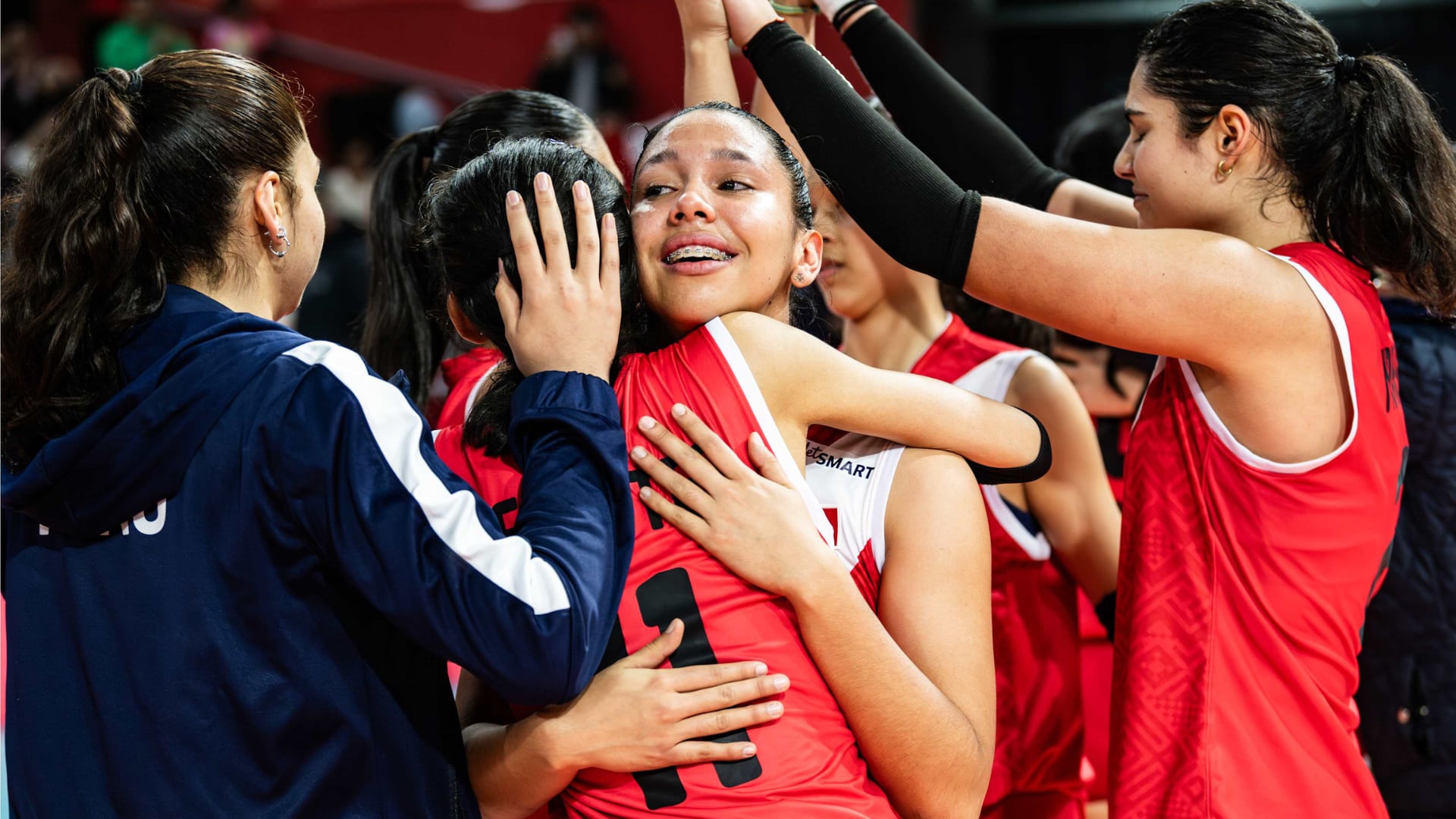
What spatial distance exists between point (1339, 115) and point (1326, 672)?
34.8 inches

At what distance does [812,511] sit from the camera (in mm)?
1775

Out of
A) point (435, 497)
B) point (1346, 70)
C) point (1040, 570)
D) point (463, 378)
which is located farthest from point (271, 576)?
point (1346, 70)

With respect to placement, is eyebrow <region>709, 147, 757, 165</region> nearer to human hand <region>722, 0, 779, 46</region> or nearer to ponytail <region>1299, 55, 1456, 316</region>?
human hand <region>722, 0, 779, 46</region>

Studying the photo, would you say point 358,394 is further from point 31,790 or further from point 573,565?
point 31,790

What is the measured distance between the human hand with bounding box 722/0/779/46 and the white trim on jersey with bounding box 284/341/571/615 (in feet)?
3.67

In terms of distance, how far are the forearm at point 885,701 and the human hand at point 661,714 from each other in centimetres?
9

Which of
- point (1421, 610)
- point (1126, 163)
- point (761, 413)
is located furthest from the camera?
point (1421, 610)

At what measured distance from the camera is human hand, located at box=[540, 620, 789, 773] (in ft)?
5.25

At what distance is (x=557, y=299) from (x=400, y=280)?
1051 millimetres

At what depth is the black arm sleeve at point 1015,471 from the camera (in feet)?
6.04

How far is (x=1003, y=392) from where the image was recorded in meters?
2.58

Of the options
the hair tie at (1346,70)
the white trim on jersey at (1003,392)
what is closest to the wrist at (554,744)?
the white trim on jersey at (1003,392)

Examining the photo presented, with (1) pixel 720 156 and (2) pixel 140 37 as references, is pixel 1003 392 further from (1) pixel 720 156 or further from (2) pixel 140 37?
(2) pixel 140 37

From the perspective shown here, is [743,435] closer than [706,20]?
Yes
